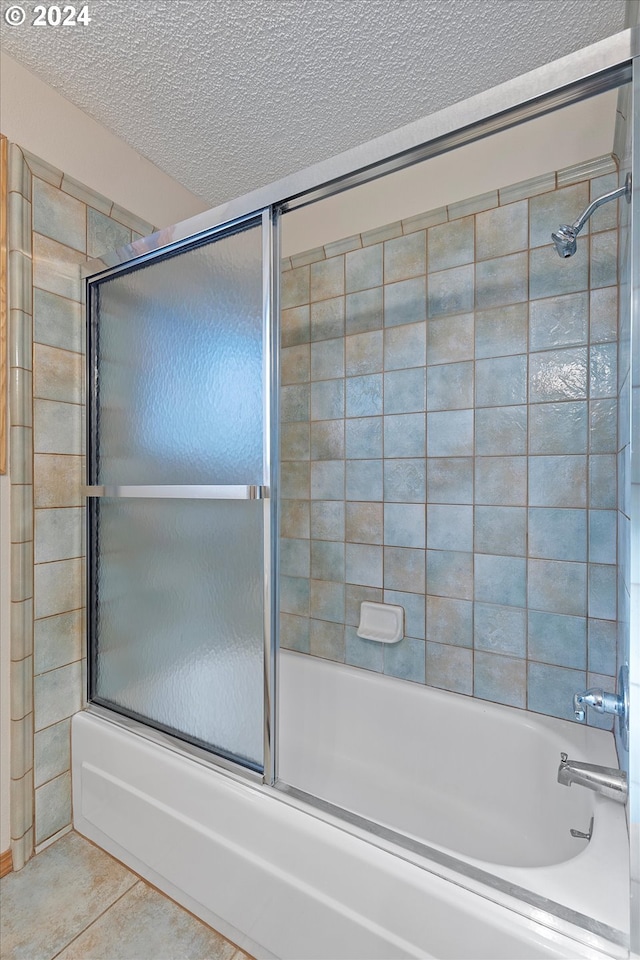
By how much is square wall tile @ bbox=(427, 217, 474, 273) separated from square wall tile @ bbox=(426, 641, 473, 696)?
1384 millimetres

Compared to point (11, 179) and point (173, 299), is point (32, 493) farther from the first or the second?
point (11, 179)

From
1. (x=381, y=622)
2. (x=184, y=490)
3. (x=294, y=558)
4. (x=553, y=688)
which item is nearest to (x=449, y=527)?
(x=381, y=622)

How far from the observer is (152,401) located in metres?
1.54

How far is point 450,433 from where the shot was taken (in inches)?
70.1

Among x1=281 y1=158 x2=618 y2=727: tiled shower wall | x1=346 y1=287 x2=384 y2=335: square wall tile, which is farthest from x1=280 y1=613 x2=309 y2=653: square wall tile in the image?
x1=346 y1=287 x2=384 y2=335: square wall tile

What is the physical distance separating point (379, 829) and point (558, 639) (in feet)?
2.77

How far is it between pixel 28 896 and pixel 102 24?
96.4 inches

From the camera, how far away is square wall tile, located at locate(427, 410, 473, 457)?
5.72ft

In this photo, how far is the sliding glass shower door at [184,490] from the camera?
4.22ft

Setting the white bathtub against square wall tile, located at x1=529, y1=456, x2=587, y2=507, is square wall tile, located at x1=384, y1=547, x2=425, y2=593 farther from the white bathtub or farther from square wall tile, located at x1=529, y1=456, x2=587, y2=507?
square wall tile, located at x1=529, y1=456, x2=587, y2=507

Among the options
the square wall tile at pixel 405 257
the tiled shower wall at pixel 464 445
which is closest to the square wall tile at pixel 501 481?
the tiled shower wall at pixel 464 445

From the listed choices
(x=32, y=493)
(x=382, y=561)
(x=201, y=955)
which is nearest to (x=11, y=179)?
(x=32, y=493)

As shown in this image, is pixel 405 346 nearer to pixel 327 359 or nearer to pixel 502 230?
pixel 327 359

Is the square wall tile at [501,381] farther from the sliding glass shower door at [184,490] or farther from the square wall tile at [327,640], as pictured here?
the square wall tile at [327,640]
